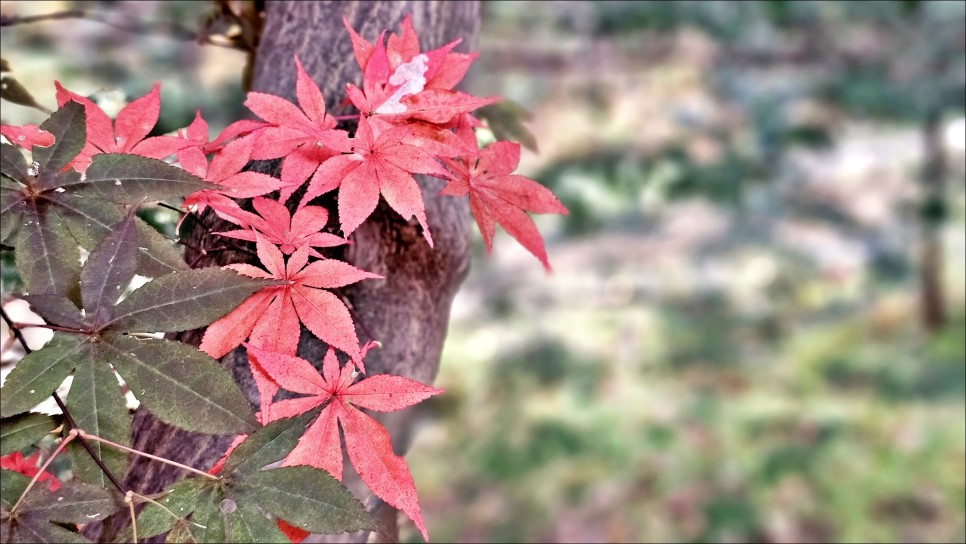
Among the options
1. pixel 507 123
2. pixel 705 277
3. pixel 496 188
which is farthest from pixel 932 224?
pixel 496 188

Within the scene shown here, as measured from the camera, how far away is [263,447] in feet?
1.04

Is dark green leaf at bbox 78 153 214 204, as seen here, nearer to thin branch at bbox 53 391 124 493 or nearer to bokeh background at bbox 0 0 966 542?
thin branch at bbox 53 391 124 493

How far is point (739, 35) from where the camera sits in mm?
2428

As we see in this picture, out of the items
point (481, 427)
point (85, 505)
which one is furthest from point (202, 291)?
point (481, 427)

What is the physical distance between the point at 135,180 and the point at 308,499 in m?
0.16

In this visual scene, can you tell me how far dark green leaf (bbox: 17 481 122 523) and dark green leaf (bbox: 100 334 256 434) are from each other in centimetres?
4

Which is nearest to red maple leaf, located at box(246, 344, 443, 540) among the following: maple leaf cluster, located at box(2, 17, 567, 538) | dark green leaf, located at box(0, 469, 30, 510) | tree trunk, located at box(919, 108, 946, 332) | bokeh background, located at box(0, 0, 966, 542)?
maple leaf cluster, located at box(2, 17, 567, 538)

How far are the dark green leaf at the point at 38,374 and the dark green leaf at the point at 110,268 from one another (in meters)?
0.02

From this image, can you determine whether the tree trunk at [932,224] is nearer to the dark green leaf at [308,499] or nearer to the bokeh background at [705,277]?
the bokeh background at [705,277]

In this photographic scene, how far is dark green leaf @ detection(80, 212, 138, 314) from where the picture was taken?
31cm

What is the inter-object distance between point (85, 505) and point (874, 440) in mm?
2588

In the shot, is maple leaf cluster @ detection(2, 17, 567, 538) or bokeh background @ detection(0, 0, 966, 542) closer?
maple leaf cluster @ detection(2, 17, 567, 538)

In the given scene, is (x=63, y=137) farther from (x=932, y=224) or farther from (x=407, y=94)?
(x=932, y=224)

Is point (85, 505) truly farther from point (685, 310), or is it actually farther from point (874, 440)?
point (685, 310)
